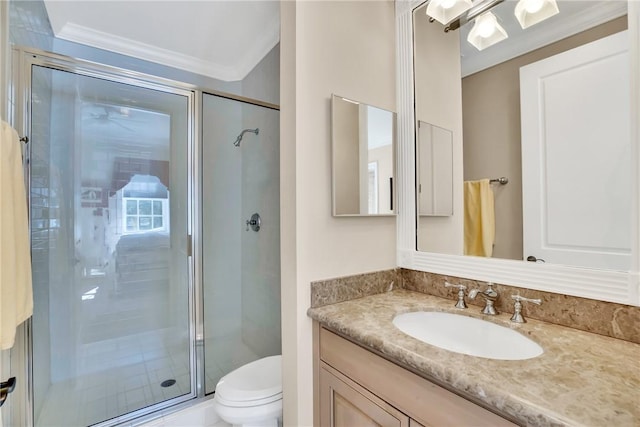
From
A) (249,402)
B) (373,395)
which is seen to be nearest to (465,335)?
(373,395)

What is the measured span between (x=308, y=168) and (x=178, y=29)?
188 cm

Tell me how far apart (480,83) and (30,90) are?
2.29m

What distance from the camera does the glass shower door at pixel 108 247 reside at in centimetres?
187

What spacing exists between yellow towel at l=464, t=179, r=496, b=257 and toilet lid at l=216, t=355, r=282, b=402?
109cm

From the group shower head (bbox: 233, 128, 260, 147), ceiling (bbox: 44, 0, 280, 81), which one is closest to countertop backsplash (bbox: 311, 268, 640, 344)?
shower head (bbox: 233, 128, 260, 147)

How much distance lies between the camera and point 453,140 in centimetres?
133

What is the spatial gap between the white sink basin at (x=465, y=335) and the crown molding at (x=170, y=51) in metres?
2.14

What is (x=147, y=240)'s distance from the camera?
2363mm

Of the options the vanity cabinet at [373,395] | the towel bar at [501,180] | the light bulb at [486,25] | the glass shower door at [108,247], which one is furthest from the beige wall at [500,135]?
the glass shower door at [108,247]

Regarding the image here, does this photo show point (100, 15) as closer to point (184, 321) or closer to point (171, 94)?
point (171, 94)

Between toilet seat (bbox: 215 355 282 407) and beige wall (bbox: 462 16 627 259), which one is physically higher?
beige wall (bbox: 462 16 627 259)

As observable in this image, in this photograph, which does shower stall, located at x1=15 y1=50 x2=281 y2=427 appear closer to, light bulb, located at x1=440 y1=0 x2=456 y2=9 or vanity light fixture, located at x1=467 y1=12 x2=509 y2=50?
light bulb, located at x1=440 y1=0 x2=456 y2=9

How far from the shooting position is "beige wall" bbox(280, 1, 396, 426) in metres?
1.15

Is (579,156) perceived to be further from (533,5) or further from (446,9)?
(446,9)
